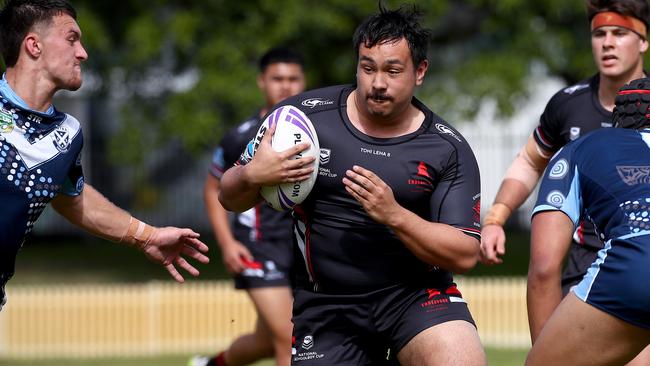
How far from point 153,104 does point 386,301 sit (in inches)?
517

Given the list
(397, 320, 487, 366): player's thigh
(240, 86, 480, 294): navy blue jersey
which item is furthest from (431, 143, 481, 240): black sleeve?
(397, 320, 487, 366): player's thigh

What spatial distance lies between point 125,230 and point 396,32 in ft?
5.85

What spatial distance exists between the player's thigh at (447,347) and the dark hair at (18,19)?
98.0 inches

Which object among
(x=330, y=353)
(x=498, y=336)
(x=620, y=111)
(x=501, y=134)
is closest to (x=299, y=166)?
(x=330, y=353)

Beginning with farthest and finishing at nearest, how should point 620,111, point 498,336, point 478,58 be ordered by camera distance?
point 478,58 < point 498,336 < point 620,111

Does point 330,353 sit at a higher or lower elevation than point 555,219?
lower

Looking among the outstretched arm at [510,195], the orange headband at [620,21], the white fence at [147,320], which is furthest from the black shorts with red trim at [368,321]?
the white fence at [147,320]

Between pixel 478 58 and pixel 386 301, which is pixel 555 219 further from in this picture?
pixel 478 58

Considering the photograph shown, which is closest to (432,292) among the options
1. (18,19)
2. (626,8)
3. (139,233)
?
(139,233)

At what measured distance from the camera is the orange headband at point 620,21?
21.8ft

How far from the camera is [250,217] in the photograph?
8789mm

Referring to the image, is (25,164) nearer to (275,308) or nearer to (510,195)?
(510,195)

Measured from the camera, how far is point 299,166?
5.40m

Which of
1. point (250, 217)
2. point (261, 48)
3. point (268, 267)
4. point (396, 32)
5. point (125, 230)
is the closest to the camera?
point (396, 32)
